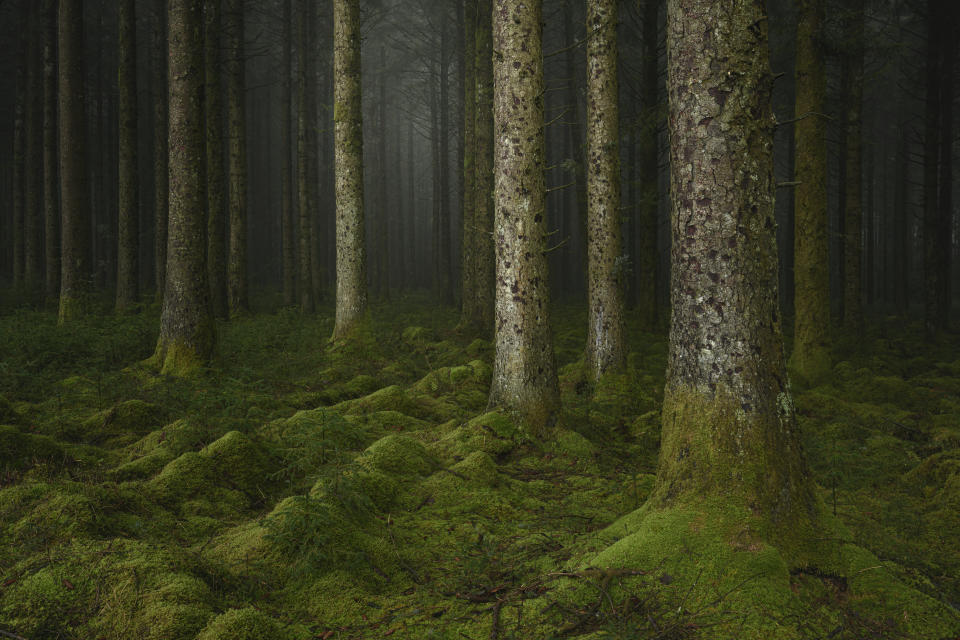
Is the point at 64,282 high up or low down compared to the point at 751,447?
up

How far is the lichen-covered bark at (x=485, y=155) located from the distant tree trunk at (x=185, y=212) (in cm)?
648

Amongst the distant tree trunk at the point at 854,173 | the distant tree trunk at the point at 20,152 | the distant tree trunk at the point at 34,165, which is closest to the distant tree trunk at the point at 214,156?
the distant tree trunk at the point at 34,165

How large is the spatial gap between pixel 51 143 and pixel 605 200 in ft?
54.2

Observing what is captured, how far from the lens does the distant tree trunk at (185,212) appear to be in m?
9.20

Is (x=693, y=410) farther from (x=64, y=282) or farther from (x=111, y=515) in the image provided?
(x=64, y=282)

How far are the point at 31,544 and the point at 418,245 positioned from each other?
4851cm

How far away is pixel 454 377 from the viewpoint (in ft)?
31.1

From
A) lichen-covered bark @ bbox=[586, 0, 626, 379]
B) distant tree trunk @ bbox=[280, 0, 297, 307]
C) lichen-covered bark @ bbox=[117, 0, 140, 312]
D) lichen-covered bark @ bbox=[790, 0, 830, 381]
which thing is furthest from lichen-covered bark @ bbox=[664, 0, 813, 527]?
distant tree trunk @ bbox=[280, 0, 297, 307]

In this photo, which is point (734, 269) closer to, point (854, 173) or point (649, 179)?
point (854, 173)

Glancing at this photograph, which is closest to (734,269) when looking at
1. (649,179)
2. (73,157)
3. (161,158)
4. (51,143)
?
(649,179)

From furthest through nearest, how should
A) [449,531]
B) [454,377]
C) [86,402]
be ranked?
[454,377], [86,402], [449,531]

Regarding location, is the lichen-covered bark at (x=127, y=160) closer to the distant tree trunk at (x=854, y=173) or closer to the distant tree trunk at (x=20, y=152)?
the distant tree trunk at (x=20, y=152)

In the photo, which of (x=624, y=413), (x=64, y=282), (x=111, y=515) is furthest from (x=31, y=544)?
(x=64, y=282)

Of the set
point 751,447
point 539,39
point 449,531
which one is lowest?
point 449,531
